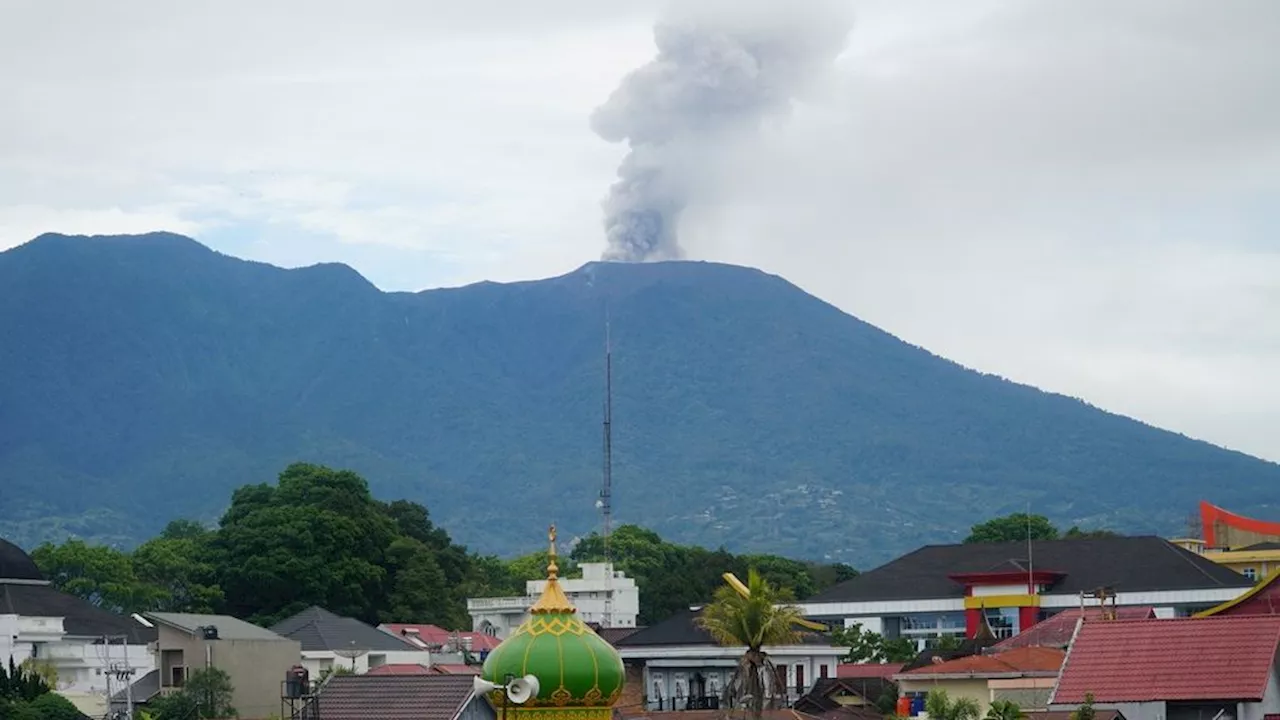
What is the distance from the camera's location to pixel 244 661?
78.9 metres

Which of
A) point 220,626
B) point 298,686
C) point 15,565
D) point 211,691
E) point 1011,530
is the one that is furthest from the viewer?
point 1011,530

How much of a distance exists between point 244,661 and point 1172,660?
42.8 metres

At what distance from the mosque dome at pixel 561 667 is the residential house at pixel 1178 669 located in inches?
315

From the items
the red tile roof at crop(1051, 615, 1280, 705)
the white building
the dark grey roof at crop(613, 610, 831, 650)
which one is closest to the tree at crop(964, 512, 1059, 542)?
the white building

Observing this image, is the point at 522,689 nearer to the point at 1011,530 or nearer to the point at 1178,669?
the point at 1178,669

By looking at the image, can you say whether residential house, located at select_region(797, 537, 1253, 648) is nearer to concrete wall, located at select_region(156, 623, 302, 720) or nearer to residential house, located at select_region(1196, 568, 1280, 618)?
concrete wall, located at select_region(156, 623, 302, 720)

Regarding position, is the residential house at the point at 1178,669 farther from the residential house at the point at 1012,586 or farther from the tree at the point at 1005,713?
the residential house at the point at 1012,586

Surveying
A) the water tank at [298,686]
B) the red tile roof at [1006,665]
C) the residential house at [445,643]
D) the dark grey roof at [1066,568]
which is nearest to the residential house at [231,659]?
the residential house at [445,643]

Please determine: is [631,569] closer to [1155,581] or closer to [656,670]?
[1155,581]

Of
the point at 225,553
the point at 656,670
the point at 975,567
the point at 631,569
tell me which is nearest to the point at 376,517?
the point at 225,553

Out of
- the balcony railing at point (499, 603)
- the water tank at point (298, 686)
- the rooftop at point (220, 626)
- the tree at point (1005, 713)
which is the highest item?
the balcony railing at point (499, 603)

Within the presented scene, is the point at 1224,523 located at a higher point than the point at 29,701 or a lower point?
higher

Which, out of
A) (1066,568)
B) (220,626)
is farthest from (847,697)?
(1066,568)

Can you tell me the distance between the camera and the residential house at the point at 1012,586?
119938 mm
